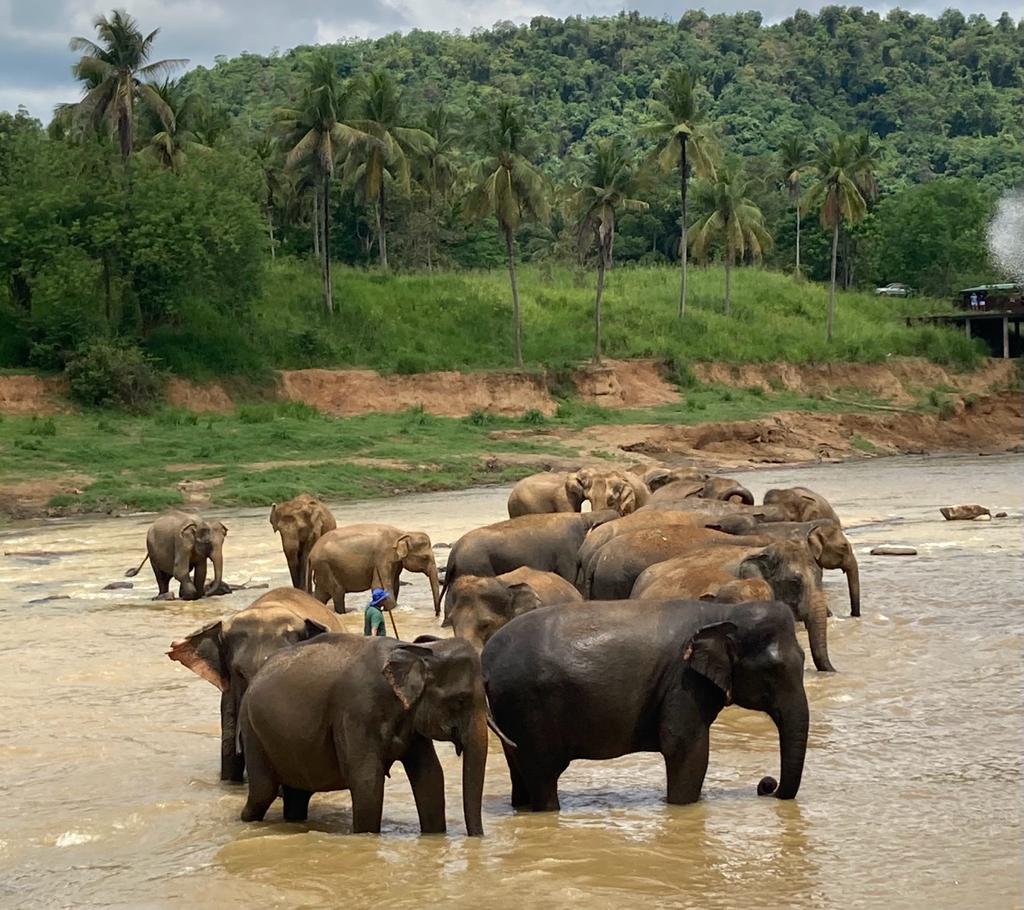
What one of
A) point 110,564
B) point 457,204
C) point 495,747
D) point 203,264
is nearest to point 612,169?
point 203,264

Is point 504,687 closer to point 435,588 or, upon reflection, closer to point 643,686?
point 643,686

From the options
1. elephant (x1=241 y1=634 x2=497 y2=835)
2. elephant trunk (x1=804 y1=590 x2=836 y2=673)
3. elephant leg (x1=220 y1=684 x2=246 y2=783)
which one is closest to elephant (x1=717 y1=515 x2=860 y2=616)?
elephant trunk (x1=804 y1=590 x2=836 y2=673)

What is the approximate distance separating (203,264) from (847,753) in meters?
39.5

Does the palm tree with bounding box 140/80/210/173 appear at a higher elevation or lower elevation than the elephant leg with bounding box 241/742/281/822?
higher

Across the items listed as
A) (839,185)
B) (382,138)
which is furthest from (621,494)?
(839,185)

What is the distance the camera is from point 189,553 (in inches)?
745

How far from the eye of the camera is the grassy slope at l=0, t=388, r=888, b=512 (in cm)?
3422

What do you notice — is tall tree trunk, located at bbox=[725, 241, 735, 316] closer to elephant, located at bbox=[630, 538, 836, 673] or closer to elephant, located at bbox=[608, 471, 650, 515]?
elephant, located at bbox=[608, 471, 650, 515]

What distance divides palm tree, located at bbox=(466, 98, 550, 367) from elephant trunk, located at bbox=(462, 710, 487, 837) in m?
43.8

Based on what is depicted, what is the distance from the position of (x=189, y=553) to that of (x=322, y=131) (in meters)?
36.4

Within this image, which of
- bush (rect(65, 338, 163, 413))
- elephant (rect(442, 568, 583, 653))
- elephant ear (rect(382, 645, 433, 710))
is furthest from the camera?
bush (rect(65, 338, 163, 413))

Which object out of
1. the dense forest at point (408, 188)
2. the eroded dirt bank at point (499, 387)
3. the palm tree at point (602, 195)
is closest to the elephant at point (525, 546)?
the eroded dirt bank at point (499, 387)

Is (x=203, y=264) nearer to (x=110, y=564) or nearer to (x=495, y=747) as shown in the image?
(x=110, y=564)

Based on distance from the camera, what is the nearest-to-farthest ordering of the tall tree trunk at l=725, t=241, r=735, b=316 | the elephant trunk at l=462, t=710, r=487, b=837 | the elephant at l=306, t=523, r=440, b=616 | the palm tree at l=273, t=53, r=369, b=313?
the elephant trunk at l=462, t=710, r=487, b=837 < the elephant at l=306, t=523, r=440, b=616 < the palm tree at l=273, t=53, r=369, b=313 < the tall tree trunk at l=725, t=241, r=735, b=316
